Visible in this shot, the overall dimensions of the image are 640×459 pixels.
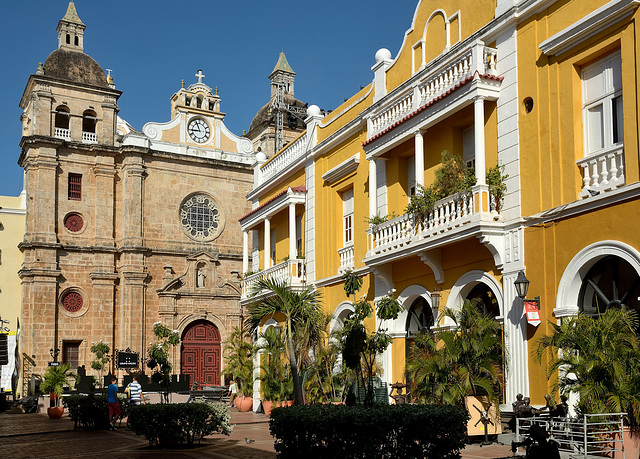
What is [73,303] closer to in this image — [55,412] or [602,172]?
[55,412]

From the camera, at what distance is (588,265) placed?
40.5 ft

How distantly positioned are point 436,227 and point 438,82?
3.13m

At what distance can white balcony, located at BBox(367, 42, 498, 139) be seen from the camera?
→ 14.5m

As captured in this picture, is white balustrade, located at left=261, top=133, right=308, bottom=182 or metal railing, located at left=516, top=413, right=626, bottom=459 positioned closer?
metal railing, located at left=516, top=413, right=626, bottom=459

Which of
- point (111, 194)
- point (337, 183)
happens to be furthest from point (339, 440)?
point (111, 194)

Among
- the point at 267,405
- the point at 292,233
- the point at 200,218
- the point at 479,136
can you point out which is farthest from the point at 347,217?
the point at 200,218

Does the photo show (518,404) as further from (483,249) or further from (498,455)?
(483,249)

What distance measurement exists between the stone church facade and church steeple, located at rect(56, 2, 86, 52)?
7cm

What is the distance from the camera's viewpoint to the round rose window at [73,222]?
1487 inches

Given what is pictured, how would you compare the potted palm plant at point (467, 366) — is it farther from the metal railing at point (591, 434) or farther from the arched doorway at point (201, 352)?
the arched doorway at point (201, 352)

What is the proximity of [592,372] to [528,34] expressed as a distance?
6.48 metres

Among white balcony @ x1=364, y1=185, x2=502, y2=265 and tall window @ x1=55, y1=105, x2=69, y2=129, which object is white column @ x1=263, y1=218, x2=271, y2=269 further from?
tall window @ x1=55, y1=105, x2=69, y2=129

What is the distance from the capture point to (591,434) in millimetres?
9859

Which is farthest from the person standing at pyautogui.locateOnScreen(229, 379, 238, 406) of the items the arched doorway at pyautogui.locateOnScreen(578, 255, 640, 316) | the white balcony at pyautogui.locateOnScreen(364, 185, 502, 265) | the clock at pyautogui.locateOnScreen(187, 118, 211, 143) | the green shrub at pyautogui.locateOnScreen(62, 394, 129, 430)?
the arched doorway at pyautogui.locateOnScreen(578, 255, 640, 316)
